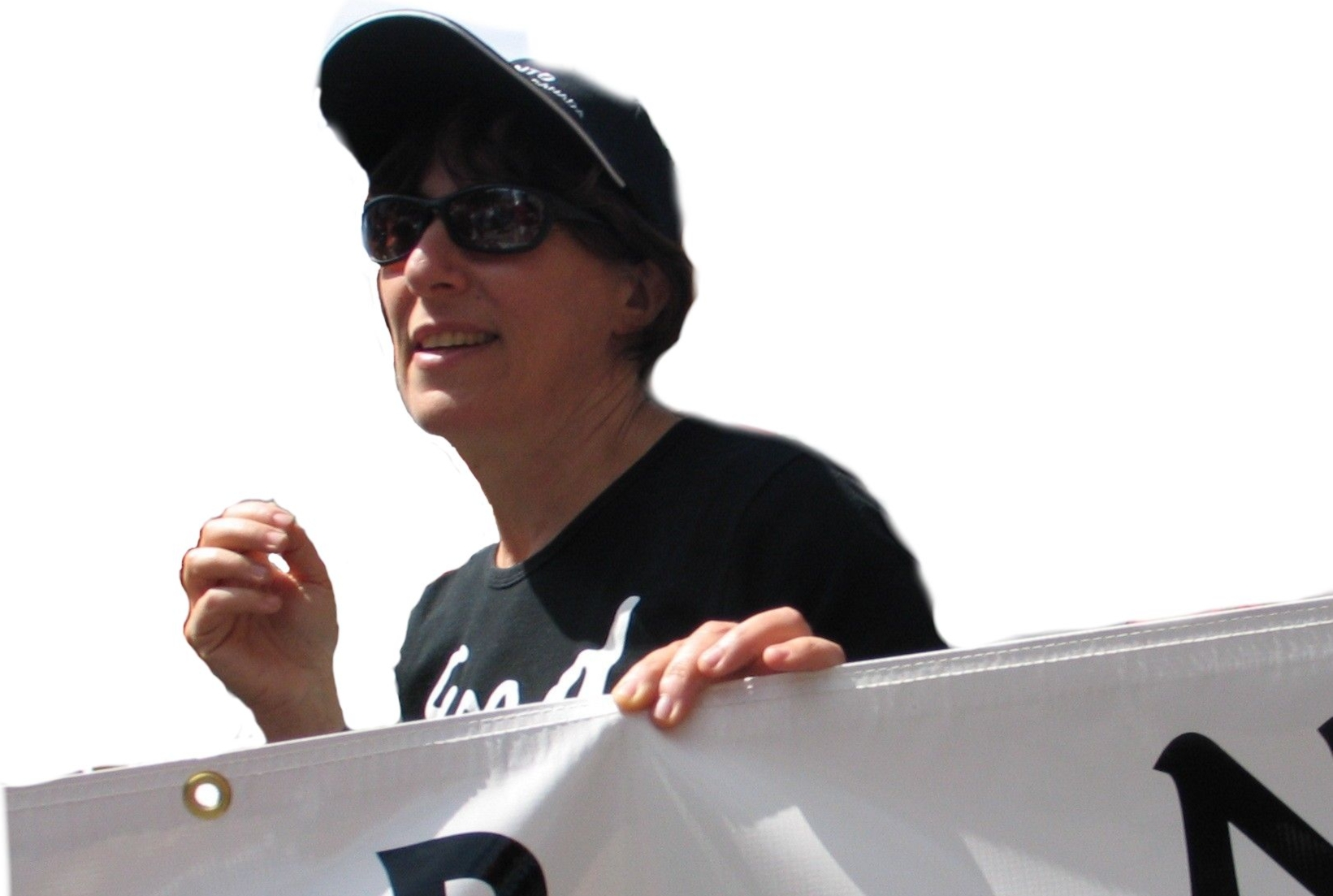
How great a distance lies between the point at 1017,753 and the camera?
1990 mm

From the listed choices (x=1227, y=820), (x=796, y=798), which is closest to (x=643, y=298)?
(x=796, y=798)

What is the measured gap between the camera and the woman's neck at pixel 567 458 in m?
2.48

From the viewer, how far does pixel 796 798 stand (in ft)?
6.42

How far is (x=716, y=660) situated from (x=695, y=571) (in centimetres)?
31

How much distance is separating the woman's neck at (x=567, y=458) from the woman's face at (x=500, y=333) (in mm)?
23

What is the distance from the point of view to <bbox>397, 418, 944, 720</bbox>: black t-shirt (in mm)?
2180

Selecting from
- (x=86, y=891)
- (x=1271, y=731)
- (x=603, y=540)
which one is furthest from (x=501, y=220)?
(x=1271, y=731)

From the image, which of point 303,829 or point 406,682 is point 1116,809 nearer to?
point 303,829

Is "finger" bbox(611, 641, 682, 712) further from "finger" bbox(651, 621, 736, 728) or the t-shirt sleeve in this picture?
the t-shirt sleeve

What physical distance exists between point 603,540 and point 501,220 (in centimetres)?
54

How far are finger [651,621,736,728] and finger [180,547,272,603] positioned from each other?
29.8 inches

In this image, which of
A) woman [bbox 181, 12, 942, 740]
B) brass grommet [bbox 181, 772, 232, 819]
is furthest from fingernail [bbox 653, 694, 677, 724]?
brass grommet [bbox 181, 772, 232, 819]

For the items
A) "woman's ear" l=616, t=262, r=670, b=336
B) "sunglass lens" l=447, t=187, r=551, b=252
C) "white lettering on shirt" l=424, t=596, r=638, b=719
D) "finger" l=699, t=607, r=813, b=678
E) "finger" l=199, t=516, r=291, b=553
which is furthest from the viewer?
"woman's ear" l=616, t=262, r=670, b=336

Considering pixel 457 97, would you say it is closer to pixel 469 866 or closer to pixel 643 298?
pixel 643 298
